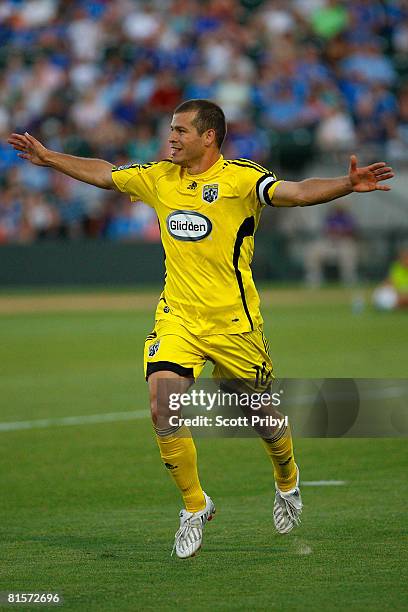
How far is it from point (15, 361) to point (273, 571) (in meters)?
11.5

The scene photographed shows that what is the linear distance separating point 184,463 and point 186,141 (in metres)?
1.82

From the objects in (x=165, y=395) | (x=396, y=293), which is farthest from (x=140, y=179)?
(x=396, y=293)

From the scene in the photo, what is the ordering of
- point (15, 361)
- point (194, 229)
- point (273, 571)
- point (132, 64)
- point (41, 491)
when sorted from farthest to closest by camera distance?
1. point (132, 64)
2. point (15, 361)
3. point (41, 491)
4. point (194, 229)
5. point (273, 571)

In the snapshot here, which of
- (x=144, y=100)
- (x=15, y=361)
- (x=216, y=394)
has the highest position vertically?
(x=144, y=100)

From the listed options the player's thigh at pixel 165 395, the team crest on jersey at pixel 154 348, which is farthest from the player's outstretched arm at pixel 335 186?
the player's thigh at pixel 165 395

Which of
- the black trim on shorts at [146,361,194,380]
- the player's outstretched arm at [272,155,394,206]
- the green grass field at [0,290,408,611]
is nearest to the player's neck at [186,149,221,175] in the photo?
the player's outstretched arm at [272,155,394,206]

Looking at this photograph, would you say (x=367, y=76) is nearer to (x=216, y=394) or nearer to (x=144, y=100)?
(x=144, y=100)

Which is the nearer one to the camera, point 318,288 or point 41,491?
point 41,491

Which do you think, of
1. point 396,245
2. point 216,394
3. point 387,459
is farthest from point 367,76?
point 216,394

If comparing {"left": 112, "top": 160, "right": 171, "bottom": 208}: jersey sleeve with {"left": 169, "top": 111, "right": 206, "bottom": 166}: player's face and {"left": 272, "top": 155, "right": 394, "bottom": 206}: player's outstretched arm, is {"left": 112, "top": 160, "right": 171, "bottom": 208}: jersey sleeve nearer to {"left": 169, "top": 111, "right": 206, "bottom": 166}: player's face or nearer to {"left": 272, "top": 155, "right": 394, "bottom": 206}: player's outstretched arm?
{"left": 169, "top": 111, "right": 206, "bottom": 166}: player's face

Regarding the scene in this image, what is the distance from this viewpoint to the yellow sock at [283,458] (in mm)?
7336

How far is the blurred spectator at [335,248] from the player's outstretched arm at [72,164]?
21987mm

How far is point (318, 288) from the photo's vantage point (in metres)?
29.0

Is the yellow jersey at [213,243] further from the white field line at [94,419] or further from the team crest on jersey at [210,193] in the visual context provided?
the white field line at [94,419]
